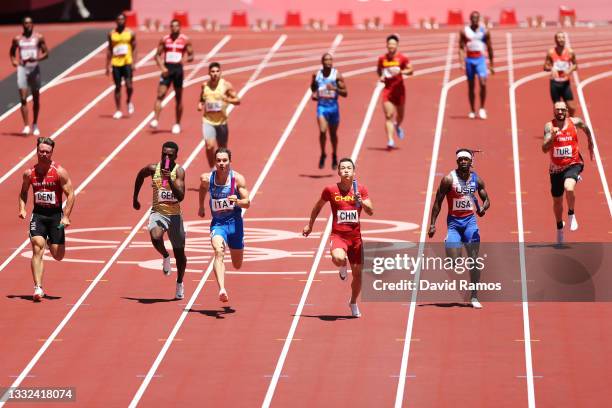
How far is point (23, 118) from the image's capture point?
30.9 m

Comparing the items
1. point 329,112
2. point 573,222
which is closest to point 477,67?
point 329,112

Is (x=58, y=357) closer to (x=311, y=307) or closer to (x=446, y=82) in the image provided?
(x=311, y=307)

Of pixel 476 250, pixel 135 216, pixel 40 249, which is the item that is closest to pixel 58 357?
pixel 40 249

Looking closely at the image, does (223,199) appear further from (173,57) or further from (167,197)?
(173,57)

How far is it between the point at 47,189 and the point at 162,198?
139 cm

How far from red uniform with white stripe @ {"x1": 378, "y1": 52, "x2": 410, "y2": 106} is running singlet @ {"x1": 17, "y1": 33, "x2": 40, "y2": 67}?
640cm

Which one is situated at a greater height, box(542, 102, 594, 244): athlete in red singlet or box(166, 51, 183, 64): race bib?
box(166, 51, 183, 64): race bib

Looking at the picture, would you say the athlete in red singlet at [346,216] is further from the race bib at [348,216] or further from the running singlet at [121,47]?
the running singlet at [121,47]

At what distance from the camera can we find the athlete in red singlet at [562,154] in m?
22.7

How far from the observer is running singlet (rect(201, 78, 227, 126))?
2620cm

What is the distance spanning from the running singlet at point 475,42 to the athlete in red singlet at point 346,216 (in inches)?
487

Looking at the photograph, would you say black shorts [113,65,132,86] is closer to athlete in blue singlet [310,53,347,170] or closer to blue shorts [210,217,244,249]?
athlete in blue singlet [310,53,347,170]

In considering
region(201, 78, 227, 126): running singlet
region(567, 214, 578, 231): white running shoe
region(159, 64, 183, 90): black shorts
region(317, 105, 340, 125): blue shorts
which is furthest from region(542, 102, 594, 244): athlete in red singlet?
region(159, 64, 183, 90): black shorts

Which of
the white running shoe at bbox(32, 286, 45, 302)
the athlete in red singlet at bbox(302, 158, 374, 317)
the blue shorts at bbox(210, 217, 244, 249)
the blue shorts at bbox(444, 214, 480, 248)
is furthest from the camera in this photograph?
the white running shoe at bbox(32, 286, 45, 302)
